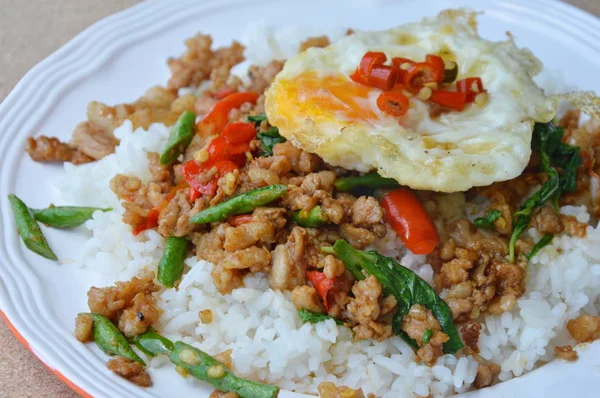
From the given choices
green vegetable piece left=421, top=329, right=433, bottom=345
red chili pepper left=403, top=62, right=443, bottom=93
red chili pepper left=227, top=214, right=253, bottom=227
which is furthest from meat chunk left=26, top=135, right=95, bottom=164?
green vegetable piece left=421, top=329, right=433, bottom=345

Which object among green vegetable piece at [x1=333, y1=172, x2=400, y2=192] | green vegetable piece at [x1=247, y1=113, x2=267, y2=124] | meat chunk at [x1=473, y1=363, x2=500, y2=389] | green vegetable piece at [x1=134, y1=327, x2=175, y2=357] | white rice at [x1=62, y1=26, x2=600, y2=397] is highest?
green vegetable piece at [x1=247, y1=113, x2=267, y2=124]

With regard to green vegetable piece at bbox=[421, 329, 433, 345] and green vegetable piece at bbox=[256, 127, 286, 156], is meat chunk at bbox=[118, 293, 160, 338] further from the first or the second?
Result: green vegetable piece at bbox=[421, 329, 433, 345]

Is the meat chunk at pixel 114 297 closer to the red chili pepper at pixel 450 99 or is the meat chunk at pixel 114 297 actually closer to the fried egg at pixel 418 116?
the fried egg at pixel 418 116

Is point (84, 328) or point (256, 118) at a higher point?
point (256, 118)

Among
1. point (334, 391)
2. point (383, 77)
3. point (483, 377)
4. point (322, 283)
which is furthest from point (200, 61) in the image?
point (483, 377)

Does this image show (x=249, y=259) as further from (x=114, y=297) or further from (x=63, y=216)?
(x=63, y=216)

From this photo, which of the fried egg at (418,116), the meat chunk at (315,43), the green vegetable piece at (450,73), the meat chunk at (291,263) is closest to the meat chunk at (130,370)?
the meat chunk at (291,263)

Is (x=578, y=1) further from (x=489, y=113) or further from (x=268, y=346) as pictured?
(x=268, y=346)
